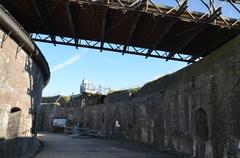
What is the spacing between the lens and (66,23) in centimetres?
1483

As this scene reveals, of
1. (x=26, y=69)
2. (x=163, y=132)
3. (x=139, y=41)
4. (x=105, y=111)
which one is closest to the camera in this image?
(x=26, y=69)

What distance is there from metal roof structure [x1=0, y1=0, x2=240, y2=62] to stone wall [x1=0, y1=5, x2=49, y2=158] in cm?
235

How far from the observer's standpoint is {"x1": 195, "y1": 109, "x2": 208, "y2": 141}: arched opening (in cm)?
1341

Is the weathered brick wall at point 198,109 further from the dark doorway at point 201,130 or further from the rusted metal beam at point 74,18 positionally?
the rusted metal beam at point 74,18

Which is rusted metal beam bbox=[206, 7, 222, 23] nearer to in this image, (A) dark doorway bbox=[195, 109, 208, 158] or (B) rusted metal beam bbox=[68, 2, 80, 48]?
(A) dark doorway bbox=[195, 109, 208, 158]

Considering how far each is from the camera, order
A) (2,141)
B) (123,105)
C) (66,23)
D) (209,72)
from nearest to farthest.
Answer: (2,141)
(209,72)
(66,23)
(123,105)

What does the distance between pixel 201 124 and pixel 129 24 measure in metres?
5.73

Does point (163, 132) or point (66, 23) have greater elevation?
point (66, 23)

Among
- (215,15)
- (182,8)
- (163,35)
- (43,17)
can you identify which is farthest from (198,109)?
(43,17)

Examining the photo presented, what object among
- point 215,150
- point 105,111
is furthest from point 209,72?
point 105,111

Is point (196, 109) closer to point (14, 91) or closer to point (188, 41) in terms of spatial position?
point (188, 41)

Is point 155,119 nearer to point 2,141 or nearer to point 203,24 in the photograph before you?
point 203,24

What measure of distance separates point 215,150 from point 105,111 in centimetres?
2091

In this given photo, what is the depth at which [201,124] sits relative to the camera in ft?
45.2
